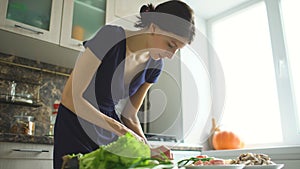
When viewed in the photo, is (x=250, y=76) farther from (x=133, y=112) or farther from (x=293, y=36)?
(x=133, y=112)

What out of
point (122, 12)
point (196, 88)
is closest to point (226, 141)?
point (196, 88)

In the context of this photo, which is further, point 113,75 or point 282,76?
point 282,76

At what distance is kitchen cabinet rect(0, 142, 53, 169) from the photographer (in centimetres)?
129

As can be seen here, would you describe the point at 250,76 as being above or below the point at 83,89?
above

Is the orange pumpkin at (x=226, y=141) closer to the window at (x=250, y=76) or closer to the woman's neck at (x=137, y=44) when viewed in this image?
the window at (x=250, y=76)

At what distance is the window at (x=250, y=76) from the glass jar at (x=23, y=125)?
1651 millimetres

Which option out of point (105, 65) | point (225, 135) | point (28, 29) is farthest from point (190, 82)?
point (105, 65)

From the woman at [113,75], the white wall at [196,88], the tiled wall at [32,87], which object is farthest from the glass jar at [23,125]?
the white wall at [196,88]

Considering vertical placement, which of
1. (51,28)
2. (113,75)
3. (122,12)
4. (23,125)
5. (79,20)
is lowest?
(23,125)

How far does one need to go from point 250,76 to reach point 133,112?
62.5 inches

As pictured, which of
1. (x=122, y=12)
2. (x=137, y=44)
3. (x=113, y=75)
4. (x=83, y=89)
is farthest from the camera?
(x=122, y=12)

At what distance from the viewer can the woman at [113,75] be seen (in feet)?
2.77

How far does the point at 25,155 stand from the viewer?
1.34 metres

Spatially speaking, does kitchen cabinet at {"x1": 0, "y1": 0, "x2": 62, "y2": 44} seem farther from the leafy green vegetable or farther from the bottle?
the leafy green vegetable
